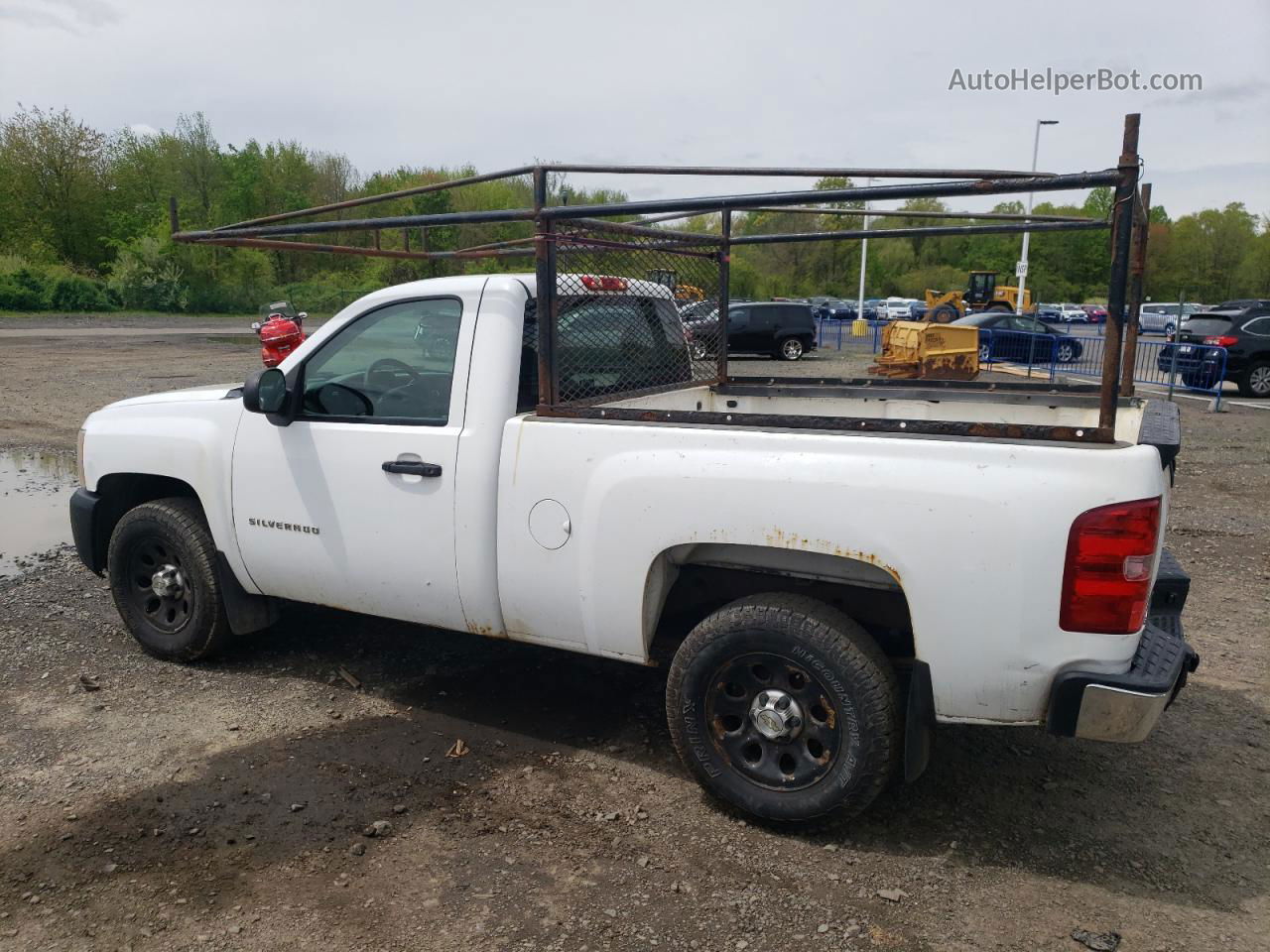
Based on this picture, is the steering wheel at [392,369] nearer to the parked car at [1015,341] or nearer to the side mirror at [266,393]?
the side mirror at [266,393]

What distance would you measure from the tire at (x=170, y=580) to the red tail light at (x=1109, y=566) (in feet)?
12.1

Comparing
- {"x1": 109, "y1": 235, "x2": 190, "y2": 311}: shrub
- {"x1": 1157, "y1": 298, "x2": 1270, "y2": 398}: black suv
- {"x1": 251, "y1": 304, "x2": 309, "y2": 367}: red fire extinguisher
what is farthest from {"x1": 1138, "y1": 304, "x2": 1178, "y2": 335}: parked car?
{"x1": 109, "y1": 235, "x2": 190, "y2": 311}: shrub

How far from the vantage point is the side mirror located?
412 cm

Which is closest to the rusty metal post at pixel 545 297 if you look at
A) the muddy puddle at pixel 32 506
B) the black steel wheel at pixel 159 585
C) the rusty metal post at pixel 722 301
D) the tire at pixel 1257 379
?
the rusty metal post at pixel 722 301

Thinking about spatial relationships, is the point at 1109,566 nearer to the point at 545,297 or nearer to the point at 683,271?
the point at 545,297

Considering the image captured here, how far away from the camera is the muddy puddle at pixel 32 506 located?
A: 6.72m

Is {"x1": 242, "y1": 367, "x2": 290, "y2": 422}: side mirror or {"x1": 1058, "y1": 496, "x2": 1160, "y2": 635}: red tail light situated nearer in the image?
{"x1": 1058, "y1": 496, "x2": 1160, "y2": 635}: red tail light

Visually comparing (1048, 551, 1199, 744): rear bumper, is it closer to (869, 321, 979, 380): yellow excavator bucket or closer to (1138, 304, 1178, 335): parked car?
(869, 321, 979, 380): yellow excavator bucket

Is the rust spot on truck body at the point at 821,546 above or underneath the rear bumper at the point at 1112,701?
above

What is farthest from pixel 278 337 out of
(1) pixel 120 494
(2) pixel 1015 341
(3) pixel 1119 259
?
(2) pixel 1015 341

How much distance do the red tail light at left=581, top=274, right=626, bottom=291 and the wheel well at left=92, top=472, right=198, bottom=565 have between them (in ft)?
7.71

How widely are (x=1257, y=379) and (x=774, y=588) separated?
18897 millimetres

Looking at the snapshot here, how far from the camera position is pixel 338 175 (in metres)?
64.6

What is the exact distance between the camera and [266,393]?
4.15 m
